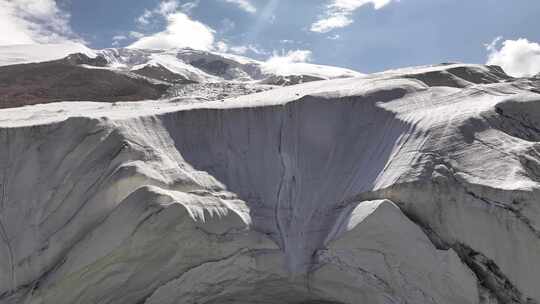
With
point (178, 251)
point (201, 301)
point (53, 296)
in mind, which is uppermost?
point (178, 251)

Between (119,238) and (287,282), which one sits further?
(287,282)

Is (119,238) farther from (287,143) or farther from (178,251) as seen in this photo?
(287,143)

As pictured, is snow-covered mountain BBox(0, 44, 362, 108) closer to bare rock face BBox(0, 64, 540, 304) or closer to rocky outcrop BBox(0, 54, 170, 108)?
rocky outcrop BBox(0, 54, 170, 108)

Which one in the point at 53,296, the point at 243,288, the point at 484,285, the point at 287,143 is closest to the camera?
the point at 484,285

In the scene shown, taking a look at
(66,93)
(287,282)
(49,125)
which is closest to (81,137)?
(49,125)

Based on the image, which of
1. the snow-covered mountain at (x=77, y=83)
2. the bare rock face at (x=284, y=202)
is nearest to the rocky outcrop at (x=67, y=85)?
the snow-covered mountain at (x=77, y=83)

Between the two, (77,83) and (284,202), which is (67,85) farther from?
(284,202)

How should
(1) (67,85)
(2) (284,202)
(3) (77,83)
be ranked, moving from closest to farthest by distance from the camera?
(2) (284,202) → (1) (67,85) → (3) (77,83)

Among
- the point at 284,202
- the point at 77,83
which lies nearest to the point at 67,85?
the point at 77,83
